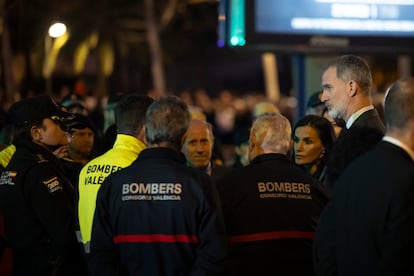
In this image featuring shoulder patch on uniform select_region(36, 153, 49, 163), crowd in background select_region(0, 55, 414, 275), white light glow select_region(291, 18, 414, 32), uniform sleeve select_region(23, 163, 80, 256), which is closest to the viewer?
crowd in background select_region(0, 55, 414, 275)

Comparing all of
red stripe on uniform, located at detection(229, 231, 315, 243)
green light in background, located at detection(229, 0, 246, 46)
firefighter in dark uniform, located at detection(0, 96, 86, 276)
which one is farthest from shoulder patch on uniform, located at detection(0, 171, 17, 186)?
green light in background, located at detection(229, 0, 246, 46)

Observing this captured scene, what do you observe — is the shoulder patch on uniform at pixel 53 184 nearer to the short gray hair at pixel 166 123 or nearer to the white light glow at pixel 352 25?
the short gray hair at pixel 166 123

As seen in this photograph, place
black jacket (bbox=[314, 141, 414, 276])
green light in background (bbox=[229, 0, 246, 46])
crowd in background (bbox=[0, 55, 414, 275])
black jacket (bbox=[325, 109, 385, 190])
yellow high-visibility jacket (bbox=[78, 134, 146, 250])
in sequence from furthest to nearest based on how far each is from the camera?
green light in background (bbox=[229, 0, 246, 46]), yellow high-visibility jacket (bbox=[78, 134, 146, 250]), black jacket (bbox=[325, 109, 385, 190]), crowd in background (bbox=[0, 55, 414, 275]), black jacket (bbox=[314, 141, 414, 276])

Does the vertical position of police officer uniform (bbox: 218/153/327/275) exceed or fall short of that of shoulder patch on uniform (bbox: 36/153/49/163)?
it falls short

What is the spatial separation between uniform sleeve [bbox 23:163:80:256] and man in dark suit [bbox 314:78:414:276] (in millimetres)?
1924

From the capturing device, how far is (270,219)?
4.76 meters

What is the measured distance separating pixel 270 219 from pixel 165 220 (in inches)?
26.8

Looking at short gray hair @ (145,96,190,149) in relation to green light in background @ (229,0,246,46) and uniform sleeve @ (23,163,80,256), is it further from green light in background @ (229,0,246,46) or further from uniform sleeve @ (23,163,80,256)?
green light in background @ (229,0,246,46)

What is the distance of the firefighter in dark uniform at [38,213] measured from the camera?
5312mm

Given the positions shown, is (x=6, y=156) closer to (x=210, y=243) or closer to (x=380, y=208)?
(x=210, y=243)

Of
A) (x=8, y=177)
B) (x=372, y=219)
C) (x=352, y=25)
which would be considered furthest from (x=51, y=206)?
(x=352, y=25)

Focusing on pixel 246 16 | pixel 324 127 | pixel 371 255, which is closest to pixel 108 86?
pixel 246 16

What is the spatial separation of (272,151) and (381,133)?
63 cm

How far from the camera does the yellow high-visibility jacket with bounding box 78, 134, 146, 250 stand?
5.10 m
